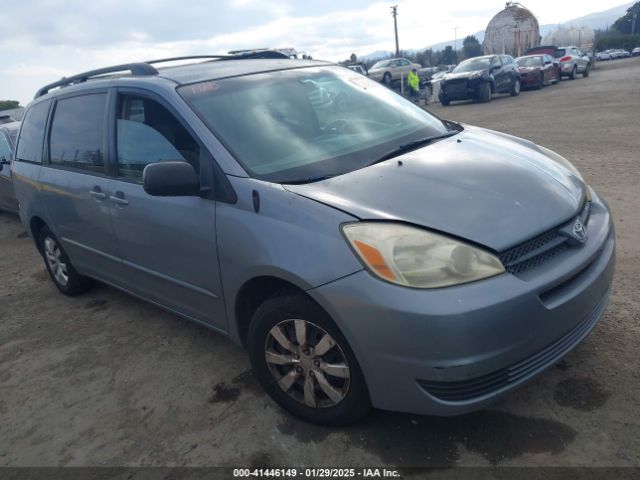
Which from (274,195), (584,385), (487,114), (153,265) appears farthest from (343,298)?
(487,114)

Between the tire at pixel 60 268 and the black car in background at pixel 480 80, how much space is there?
17.5 m

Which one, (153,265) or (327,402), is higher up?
(153,265)

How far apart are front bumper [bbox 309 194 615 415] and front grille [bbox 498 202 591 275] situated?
37 millimetres

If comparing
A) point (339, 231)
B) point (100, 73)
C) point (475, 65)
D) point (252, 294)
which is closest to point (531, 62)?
point (475, 65)

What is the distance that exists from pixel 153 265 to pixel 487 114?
46.6 feet

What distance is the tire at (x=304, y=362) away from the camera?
2.42 metres

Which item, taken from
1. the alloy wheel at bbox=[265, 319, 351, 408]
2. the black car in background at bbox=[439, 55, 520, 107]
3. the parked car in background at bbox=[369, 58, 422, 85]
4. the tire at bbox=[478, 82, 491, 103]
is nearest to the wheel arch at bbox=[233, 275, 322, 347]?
the alloy wheel at bbox=[265, 319, 351, 408]

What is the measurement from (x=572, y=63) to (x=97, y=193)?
28800 millimetres

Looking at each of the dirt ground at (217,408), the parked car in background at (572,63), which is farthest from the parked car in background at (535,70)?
the dirt ground at (217,408)

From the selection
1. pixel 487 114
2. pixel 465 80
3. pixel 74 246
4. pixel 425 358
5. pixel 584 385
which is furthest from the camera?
pixel 465 80

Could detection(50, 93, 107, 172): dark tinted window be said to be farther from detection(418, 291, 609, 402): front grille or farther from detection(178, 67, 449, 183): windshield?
detection(418, 291, 609, 402): front grille

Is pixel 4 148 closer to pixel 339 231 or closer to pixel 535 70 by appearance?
pixel 339 231

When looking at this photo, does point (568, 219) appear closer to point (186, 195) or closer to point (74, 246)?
point (186, 195)

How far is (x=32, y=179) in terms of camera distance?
184 inches
